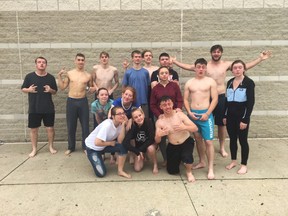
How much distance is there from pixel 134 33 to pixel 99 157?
320cm

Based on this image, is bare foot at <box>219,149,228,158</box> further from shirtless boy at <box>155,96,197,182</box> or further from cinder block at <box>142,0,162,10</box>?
cinder block at <box>142,0,162,10</box>

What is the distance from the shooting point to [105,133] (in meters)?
4.37

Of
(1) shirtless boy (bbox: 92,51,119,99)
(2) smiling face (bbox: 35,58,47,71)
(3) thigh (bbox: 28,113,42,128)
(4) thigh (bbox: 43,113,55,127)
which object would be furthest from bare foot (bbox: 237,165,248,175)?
(2) smiling face (bbox: 35,58,47,71)

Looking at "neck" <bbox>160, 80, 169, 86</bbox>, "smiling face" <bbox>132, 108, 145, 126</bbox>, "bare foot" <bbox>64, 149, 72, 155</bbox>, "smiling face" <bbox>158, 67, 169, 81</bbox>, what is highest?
"smiling face" <bbox>158, 67, 169, 81</bbox>

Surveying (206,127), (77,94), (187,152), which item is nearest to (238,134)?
(206,127)

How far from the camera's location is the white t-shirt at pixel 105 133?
4.36m

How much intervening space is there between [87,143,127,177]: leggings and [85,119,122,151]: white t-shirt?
0.08 meters

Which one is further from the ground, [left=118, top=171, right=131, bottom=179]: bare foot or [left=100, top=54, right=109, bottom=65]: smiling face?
[left=100, top=54, right=109, bottom=65]: smiling face

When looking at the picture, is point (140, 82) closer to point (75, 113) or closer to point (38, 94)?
point (75, 113)

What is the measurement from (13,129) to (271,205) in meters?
5.82

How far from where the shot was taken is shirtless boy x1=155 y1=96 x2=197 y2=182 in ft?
14.1

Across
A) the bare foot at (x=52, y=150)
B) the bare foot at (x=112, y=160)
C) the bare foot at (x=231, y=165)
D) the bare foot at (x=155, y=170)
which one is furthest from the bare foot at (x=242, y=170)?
the bare foot at (x=52, y=150)

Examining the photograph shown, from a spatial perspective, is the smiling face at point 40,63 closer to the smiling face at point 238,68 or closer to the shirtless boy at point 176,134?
the shirtless boy at point 176,134

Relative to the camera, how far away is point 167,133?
14.3 feet
